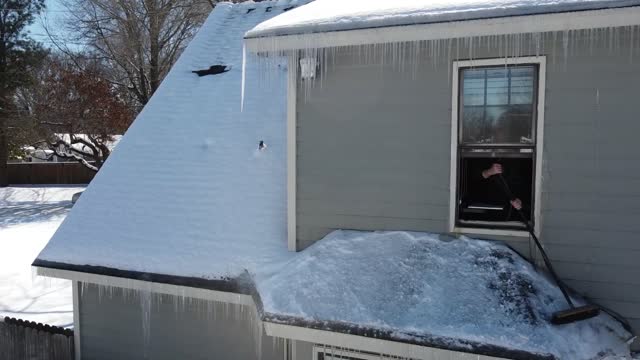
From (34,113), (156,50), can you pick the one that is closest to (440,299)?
(156,50)

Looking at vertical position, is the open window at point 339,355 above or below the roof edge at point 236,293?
below

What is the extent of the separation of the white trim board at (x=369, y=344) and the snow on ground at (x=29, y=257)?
714cm

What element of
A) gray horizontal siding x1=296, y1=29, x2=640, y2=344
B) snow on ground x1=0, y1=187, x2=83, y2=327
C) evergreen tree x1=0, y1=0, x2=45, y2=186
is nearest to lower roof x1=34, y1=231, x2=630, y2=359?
gray horizontal siding x1=296, y1=29, x2=640, y2=344

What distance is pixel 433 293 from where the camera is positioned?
3574mm

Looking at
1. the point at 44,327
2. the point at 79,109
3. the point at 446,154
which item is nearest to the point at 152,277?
the point at 44,327

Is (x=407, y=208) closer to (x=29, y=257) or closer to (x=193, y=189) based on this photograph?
(x=193, y=189)

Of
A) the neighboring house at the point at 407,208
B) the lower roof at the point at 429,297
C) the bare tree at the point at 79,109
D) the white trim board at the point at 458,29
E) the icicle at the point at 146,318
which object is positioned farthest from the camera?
the bare tree at the point at 79,109

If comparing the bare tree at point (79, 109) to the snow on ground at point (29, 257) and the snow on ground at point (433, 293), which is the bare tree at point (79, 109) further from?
the snow on ground at point (433, 293)

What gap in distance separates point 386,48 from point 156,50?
64.4 feet

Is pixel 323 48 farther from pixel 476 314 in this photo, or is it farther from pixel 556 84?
pixel 476 314

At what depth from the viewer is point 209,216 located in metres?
5.23

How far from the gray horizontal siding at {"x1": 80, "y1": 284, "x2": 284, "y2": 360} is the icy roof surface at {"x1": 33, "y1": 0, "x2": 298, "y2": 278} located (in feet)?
2.11

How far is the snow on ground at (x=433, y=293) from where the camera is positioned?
323 cm

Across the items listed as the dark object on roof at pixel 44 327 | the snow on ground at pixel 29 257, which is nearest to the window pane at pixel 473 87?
the dark object on roof at pixel 44 327
